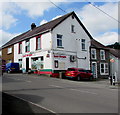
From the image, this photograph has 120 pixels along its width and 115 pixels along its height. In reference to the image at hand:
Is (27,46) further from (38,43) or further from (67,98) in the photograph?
(67,98)

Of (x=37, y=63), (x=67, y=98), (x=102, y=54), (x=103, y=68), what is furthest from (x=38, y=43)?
(x=67, y=98)

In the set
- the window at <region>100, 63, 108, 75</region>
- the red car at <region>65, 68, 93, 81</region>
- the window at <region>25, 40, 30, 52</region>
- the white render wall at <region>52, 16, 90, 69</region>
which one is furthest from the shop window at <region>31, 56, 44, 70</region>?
the window at <region>100, 63, 108, 75</region>

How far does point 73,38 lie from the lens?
27938 millimetres

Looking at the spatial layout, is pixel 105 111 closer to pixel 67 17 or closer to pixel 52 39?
pixel 52 39

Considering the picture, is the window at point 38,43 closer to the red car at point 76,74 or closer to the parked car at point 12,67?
the parked car at point 12,67

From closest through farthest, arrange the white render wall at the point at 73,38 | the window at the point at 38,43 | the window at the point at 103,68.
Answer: the white render wall at the point at 73,38 → the window at the point at 38,43 → the window at the point at 103,68

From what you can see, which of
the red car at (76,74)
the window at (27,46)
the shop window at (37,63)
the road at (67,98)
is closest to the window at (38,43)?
the shop window at (37,63)

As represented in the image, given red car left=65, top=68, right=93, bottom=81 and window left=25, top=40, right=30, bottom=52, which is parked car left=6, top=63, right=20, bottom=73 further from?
red car left=65, top=68, right=93, bottom=81

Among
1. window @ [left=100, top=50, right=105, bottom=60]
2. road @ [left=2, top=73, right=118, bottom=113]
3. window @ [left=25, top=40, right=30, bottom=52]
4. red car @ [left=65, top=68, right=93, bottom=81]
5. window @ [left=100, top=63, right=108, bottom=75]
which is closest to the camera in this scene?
road @ [left=2, top=73, right=118, bottom=113]

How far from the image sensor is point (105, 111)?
22.2 feet

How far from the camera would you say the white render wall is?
26.0 metres

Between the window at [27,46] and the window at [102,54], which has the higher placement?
the window at [27,46]

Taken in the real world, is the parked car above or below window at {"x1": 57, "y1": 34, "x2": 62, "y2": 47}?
below

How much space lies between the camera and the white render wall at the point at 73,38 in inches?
1024
